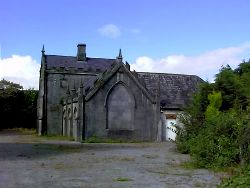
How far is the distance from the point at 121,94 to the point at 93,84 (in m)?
2.72

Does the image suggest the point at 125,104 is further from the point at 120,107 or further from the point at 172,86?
the point at 172,86

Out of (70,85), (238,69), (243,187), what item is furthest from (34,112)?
(243,187)

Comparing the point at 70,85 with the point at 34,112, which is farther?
the point at 34,112

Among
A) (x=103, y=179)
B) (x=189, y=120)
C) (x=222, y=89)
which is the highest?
(x=222, y=89)

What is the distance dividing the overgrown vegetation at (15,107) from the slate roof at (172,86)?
2325cm

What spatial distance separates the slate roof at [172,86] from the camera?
42812 millimetres

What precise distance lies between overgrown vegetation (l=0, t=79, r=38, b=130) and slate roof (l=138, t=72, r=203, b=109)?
23.3 metres

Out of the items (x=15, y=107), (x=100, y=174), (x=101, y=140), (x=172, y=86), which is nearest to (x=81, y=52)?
(x=172, y=86)

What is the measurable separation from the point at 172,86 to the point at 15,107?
26539 millimetres

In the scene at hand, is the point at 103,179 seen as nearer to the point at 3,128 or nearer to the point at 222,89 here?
the point at 222,89

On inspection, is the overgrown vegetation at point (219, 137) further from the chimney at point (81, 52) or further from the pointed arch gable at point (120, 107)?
the chimney at point (81, 52)

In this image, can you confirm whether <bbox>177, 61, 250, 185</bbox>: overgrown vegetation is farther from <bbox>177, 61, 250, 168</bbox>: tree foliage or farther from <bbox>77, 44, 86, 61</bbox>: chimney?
<bbox>77, 44, 86, 61</bbox>: chimney

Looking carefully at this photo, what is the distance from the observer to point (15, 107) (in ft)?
203

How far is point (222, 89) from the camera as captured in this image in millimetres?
30453
